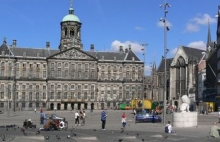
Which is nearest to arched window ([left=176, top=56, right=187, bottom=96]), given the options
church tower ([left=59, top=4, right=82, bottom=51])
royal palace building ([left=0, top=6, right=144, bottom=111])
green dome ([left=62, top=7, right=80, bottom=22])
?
royal palace building ([left=0, top=6, right=144, bottom=111])

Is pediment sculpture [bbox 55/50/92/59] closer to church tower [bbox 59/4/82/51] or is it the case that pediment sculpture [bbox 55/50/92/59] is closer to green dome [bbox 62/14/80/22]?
church tower [bbox 59/4/82/51]

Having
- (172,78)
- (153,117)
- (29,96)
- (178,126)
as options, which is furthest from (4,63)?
(178,126)

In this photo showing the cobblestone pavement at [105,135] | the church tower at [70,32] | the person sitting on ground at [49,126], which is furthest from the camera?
the church tower at [70,32]

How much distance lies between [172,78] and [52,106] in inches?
1523

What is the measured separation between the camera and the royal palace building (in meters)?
120

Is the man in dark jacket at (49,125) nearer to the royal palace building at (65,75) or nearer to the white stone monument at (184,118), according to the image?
the white stone monument at (184,118)

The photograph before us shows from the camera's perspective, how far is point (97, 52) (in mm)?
130000

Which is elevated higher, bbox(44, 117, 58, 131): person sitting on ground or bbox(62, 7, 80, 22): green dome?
bbox(62, 7, 80, 22): green dome

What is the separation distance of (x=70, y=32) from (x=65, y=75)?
12.7 m

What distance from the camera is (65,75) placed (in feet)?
407

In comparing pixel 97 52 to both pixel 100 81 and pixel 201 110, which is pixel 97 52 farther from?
pixel 201 110

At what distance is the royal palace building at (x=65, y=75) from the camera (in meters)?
120

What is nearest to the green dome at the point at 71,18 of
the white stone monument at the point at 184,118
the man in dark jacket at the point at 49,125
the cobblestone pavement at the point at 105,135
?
the white stone monument at the point at 184,118

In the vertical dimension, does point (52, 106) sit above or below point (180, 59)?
below
